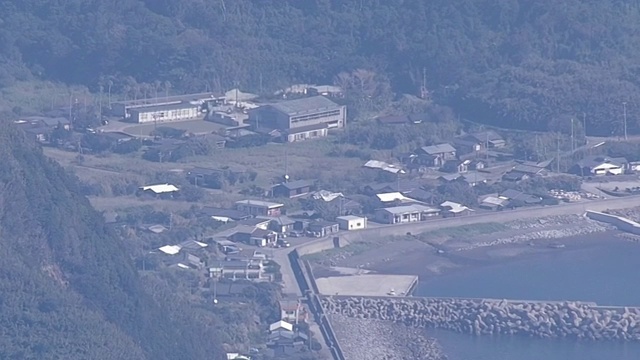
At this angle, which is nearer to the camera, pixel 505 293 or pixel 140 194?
pixel 505 293

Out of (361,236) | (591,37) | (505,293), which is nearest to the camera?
A: (505,293)

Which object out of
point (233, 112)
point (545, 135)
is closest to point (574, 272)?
point (545, 135)

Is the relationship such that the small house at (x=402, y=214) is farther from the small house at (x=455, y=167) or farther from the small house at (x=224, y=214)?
the small house at (x=455, y=167)

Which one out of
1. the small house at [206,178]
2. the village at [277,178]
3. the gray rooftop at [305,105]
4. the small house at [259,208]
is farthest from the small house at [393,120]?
the small house at [259,208]

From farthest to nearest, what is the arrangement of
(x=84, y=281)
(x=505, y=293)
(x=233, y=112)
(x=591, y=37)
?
1. (x=591, y=37)
2. (x=233, y=112)
3. (x=505, y=293)
4. (x=84, y=281)

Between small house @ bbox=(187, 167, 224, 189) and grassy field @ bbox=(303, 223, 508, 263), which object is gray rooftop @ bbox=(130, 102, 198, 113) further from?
grassy field @ bbox=(303, 223, 508, 263)

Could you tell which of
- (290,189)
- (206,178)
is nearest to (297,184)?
(290,189)

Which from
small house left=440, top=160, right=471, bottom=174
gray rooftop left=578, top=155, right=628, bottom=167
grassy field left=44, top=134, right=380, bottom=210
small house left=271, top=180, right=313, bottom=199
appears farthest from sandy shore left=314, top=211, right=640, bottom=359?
small house left=440, top=160, right=471, bottom=174

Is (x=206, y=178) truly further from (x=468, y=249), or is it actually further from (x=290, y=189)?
(x=468, y=249)

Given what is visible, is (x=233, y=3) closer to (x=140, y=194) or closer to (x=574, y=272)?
(x=140, y=194)
